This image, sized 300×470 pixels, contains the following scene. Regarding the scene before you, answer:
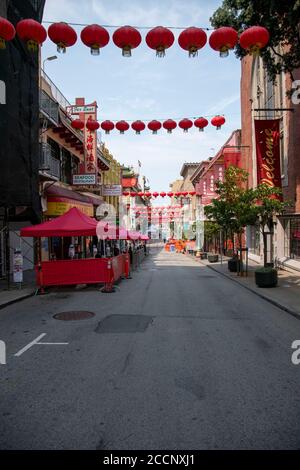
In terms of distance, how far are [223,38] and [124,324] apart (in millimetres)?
6868

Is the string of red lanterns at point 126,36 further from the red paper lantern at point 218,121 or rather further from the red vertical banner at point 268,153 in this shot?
the red vertical banner at point 268,153

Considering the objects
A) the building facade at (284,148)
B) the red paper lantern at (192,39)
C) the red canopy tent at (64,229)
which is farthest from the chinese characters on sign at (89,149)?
the red paper lantern at (192,39)

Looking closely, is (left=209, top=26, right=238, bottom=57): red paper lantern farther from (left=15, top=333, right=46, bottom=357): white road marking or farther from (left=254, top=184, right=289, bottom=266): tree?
(left=254, top=184, right=289, bottom=266): tree

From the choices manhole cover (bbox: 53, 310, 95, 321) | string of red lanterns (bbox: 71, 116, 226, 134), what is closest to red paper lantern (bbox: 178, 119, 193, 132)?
string of red lanterns (bbox: 71, 116, 226, 134)

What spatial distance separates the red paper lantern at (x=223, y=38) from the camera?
8.83 m

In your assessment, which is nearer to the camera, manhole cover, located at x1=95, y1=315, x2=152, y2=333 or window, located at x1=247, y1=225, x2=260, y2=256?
manhole cover, located at x1=95, y1=315, x2=152, y2=333

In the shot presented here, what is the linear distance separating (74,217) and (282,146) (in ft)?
44.6

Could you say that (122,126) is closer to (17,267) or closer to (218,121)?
(218,121)

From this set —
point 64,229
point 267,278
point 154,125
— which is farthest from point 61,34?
point 267,278

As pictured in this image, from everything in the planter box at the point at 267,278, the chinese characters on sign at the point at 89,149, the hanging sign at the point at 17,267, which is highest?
the chinese characters on sign at the point at 89,149

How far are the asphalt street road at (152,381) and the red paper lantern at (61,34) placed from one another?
6.26 metres

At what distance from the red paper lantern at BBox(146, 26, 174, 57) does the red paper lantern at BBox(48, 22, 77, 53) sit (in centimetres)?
159

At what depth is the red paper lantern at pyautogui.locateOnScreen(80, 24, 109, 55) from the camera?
8.65 meters

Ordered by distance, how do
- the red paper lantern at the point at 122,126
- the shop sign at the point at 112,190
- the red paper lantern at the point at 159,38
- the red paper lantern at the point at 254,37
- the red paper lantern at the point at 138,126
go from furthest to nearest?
the shop sign at the point at 112,190, the red paper lantern at the point at 122,126, the red paper lantern at the point at 138,126, the red paper lantern at the point at 159,38, the red paper lantern at the point at 254,37
